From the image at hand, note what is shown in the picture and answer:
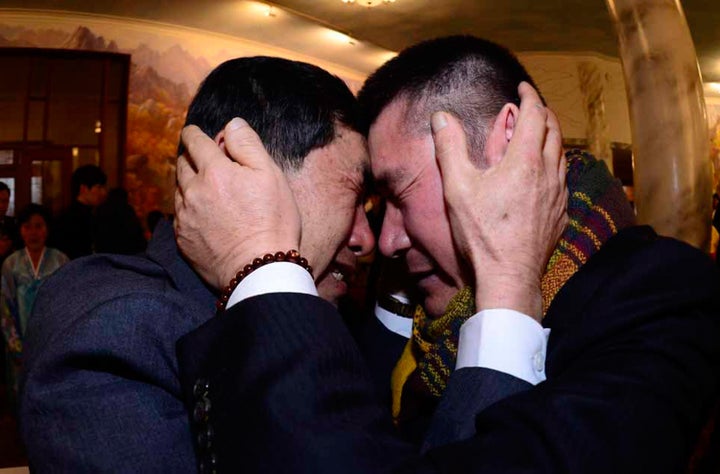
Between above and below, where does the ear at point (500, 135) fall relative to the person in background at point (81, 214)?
above

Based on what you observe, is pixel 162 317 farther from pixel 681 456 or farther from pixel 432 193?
pixel 681 456

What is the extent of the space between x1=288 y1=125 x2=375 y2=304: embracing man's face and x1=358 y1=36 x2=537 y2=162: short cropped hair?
134 mm

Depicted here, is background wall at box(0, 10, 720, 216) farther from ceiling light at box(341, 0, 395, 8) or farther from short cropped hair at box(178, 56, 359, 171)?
short cropped hair at box(178, 56, 359, 171)

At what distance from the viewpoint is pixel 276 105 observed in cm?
139

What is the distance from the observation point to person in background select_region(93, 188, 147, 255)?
502cm

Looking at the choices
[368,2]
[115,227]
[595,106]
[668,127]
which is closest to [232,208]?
[668,127]

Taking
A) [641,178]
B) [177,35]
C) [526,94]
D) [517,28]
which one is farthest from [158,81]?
[526,94]

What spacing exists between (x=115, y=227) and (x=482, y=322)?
4469mm

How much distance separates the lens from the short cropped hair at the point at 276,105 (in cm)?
139

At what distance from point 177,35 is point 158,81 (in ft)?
2.62

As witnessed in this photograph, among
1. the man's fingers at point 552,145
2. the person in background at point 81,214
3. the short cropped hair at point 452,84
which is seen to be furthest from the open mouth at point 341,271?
the person in background at point 81,214

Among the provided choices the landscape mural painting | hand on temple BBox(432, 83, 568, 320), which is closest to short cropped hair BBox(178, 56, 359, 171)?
hand on temple BBox(432, 83, 568, 320)

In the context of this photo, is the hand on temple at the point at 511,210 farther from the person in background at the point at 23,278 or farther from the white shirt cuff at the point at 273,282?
the person in background at the point at 23,278

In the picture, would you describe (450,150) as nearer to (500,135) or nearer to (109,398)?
(500,135)
